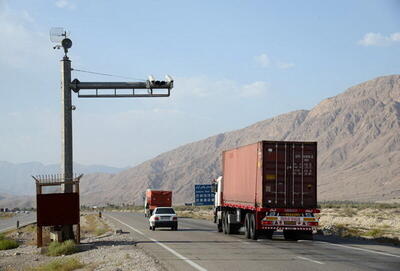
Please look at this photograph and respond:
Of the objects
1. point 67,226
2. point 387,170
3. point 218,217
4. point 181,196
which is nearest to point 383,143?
point 387,170

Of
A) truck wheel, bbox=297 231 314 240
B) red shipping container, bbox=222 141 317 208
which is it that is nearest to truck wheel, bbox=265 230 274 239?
truck wheel, bbox=297 231 314 240

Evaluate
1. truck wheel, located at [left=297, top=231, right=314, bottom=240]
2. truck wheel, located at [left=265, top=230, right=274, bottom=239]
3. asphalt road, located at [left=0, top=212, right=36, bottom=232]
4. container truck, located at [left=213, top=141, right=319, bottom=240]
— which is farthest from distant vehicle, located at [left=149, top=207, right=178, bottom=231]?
asphalt road, located at [left=0, top=212, right=36, bottom=232]

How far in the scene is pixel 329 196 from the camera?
154 metres

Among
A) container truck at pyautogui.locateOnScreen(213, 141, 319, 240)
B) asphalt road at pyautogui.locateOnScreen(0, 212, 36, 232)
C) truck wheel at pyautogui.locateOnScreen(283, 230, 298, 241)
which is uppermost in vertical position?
container truck at pyautogui.locateOnScreen(213, 141, 319, 240)

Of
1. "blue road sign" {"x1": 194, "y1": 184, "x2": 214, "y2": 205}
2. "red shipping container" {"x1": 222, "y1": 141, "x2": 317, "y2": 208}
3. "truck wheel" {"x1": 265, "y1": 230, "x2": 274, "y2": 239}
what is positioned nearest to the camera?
"red shipping container" {"x1": 222, "y1": 141, "x2": 317, "y2": 208}

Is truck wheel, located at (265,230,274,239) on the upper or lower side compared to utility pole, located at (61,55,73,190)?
lower

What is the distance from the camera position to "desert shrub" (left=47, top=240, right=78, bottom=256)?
22.9 m

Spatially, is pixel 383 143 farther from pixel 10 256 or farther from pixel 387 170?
pixel 10 256

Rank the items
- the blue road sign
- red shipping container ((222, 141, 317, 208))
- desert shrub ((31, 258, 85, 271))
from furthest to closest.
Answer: the blue road sign, red shipping container ((222, 141, 317, 208)), desert shrub ((31, 258, 85, 271))

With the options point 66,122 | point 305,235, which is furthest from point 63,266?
point 305,235

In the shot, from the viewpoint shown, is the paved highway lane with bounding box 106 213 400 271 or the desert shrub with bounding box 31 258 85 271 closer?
the paved highway lane with bounding box 106 213 400 271

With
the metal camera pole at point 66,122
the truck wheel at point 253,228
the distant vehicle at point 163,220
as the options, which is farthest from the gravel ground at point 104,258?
the distant vehicle at point 163,220

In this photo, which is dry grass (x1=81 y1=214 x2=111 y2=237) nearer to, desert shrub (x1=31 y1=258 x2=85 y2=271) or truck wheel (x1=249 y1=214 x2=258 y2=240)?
truck wheel (x1=249 y1=214 x2=258 y2=240)

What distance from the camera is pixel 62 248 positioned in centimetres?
2300
